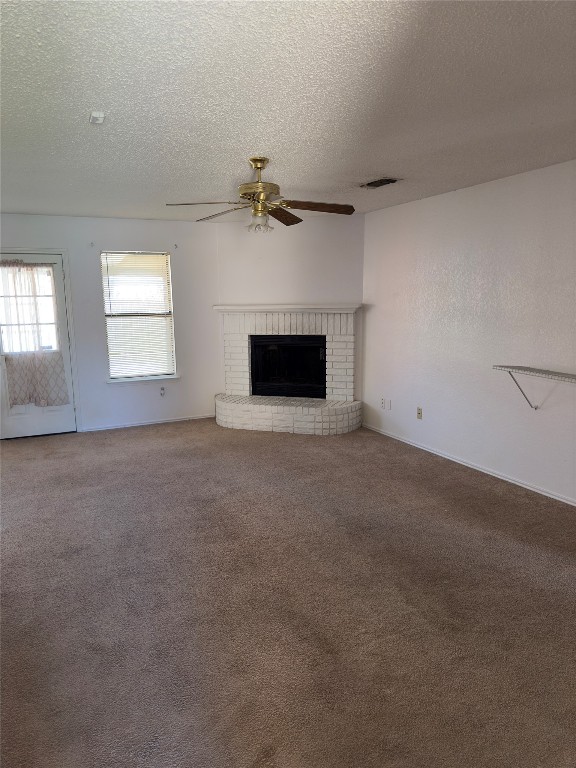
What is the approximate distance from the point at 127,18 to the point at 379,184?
2824 mm

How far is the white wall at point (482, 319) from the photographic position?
3676 millimetres

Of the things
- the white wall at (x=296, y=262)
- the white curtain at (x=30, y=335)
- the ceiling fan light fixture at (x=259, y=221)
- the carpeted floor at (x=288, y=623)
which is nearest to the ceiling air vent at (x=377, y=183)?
the ceiling fan light fixture at (x=259, y=221)

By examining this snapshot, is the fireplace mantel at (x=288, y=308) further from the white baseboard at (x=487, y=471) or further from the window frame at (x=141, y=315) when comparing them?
the white baseboard at (x=487, y=471)

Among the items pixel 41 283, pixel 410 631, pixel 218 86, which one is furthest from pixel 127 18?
pixel 41 283

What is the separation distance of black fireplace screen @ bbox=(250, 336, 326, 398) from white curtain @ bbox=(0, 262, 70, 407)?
7.39 ft

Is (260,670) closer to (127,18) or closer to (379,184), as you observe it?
(127,18)

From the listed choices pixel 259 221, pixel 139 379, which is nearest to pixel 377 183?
pixel 259 221

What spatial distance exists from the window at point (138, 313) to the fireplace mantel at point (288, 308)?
2.24 ft

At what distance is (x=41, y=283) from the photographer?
5500mm

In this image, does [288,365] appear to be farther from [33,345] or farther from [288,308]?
[33,345]

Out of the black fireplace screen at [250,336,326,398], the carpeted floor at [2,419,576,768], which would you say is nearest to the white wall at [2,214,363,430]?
the black fireplace screen at [250,336,326,398]

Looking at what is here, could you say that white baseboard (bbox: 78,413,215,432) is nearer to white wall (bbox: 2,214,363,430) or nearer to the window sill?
white wall (bbox: 2,214,363,430)

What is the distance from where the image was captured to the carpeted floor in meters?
1.76

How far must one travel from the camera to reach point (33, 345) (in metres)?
5.54
